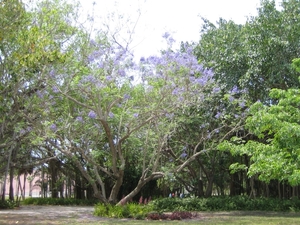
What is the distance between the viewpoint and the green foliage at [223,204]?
18.1 metres

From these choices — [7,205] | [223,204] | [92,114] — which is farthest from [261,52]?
[7,205]

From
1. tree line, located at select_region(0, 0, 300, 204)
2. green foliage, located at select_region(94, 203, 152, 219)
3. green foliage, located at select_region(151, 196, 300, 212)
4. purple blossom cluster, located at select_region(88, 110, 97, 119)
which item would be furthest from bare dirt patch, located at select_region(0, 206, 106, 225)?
green foliage, located at select_region(151, 196, 300, 212)

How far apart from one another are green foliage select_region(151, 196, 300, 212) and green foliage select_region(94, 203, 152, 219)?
12.6 ft

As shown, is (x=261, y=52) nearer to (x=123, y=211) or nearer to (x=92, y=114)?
(x=92, y=114)

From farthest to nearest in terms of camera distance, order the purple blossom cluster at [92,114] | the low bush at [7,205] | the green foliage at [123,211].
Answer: the low bush at [7,205]
the green foliage at [123,211]
the purple blossom cluster at [92,114]

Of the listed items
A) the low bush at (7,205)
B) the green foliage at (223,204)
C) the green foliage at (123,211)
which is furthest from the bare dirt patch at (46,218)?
the green foliage at (223,204)

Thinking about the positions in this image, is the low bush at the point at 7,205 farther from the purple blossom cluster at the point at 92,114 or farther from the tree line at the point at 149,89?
the purple blossom cluster at the point at 92,114

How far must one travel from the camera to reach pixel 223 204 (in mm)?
18625

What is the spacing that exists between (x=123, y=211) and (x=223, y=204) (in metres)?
6.33

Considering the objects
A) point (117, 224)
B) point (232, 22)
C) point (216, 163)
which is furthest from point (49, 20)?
point (216, 163)

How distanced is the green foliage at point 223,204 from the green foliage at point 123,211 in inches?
151

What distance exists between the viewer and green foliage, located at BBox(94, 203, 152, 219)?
45.4 feet

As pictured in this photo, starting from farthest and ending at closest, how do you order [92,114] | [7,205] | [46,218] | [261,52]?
[7,205]
[261,52]
[46,218]
[92,114]

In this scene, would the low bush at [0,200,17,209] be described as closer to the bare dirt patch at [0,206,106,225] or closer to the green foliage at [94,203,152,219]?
the bare dirt patch at [0,206,106,225]
